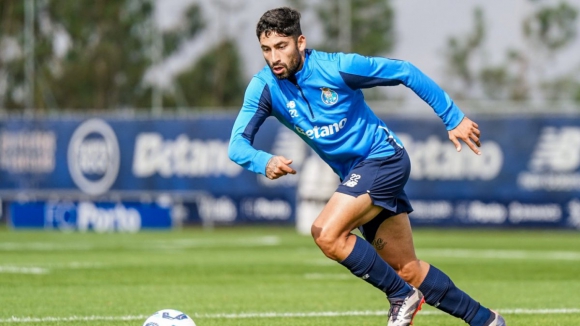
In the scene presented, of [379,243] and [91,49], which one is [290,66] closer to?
[379,243]

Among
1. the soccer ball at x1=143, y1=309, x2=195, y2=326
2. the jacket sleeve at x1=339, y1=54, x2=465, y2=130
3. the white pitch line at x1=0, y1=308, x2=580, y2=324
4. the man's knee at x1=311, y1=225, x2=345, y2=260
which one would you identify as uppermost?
the jacket sleeve at x1=339, y1=54, x2=465, y2=130

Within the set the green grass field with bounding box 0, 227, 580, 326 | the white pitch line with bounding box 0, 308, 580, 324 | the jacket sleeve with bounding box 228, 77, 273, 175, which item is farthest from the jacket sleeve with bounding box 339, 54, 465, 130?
the white pitch line with bounding box 0, 308, 580, 324

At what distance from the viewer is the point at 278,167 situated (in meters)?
7.38

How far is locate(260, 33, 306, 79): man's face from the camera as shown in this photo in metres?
7.77

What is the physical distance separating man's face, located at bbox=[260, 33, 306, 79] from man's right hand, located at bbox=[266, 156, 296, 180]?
2.21 ft

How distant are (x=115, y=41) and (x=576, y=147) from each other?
90.1ft

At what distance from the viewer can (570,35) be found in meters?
42.9

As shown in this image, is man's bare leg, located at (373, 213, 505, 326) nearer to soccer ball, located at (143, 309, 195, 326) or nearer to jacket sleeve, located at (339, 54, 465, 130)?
jacket sleeve, located at (339, 54, 465, 130)

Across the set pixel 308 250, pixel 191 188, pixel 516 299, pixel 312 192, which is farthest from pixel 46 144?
pixel 516 299

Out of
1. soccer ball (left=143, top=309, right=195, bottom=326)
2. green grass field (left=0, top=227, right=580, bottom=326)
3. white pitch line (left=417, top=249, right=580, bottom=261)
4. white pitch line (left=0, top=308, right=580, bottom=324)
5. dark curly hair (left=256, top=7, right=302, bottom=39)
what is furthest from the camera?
white pitch line (left=417, top=249, right=580, bottom=261)

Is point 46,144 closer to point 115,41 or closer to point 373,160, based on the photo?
point 115,41

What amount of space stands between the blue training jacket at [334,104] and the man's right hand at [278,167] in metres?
0.26

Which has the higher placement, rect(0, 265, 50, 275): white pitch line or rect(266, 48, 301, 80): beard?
rect(266, 48, 301, 80): beard

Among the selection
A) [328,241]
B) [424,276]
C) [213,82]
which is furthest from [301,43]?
[213,82]
